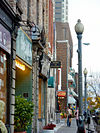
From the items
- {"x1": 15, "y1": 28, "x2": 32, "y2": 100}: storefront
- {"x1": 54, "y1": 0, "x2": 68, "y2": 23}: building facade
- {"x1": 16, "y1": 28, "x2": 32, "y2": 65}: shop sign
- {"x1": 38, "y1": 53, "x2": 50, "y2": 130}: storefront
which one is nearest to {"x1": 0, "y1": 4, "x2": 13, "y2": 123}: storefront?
{"x1": 16, "y1": 28, "x2": 32, "y2": 65}: shop sign

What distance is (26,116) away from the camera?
51.5 feet

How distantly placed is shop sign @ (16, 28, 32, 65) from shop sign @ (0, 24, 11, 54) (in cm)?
214

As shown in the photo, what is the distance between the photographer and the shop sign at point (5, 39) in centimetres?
1226

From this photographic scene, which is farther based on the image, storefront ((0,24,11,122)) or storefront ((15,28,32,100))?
storefront ((15,28,32,100))

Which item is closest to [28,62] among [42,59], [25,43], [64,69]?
[25,43]

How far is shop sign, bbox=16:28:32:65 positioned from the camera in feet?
52.3

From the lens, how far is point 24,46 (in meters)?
17.3

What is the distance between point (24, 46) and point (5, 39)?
4539mm

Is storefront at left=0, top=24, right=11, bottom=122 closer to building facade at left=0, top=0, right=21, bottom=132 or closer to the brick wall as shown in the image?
building facade at left=0, top=0, right=21, bottom=132

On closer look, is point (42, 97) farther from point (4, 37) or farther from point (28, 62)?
point (4, 37)

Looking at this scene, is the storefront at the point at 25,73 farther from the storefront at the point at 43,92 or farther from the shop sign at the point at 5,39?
the storefront at the point at 43,92

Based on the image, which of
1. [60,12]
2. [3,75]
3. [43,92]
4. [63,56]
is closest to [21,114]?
[3,75]

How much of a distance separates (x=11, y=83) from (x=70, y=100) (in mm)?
53732

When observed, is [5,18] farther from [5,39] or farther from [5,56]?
[5,56]
